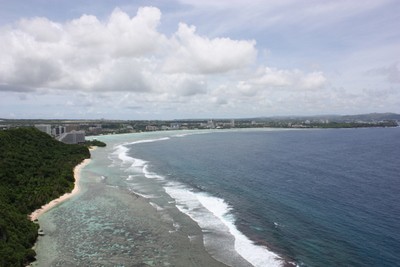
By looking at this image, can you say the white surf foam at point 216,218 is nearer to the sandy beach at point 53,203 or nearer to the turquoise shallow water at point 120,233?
the turquoise shallow water at point 120,233

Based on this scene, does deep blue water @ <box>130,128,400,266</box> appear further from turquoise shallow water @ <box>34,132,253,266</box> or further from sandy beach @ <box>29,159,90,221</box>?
sandy beach @ <box>29,159,90,221</box>

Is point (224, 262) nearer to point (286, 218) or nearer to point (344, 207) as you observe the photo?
point (286, 218)

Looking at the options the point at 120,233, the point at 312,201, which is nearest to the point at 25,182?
the point at 120,233

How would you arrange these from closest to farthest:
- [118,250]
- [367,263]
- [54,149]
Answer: [367,263]
[118,250]
[54,149]

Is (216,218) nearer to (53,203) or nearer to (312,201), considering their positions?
(312,201)

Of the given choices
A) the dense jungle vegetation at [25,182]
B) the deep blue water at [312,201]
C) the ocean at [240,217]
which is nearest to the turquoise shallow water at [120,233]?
the ocean at [240,217]

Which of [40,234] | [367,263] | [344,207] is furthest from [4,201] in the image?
[344,207]

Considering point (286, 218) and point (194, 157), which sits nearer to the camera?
point (286, 218)
